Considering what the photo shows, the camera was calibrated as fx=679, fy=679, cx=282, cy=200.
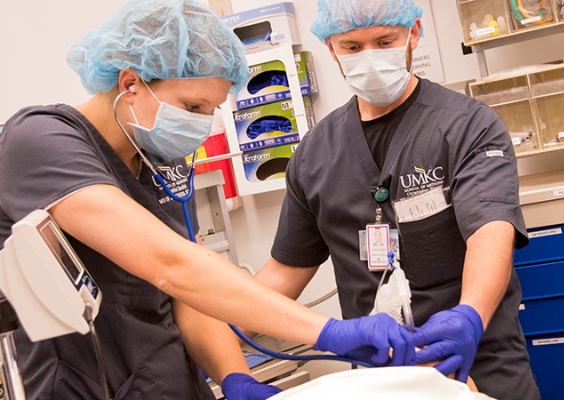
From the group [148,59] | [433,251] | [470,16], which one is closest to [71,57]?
[148,59]

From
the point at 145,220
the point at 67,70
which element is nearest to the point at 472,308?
the point at 145,220

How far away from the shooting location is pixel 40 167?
3.76 ft

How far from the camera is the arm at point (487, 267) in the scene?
1397mm

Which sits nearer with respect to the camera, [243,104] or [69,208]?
[69,208]

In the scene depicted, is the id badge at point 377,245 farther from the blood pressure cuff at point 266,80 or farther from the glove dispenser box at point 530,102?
the blood pressure cuff at point 266,80

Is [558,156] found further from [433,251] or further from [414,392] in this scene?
[414,392]

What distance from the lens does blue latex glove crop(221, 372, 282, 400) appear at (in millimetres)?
1234

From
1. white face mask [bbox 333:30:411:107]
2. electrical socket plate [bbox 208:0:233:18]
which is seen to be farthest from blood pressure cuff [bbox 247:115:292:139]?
white face mask [bbox 333:30:411:107]

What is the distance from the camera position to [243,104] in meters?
3.24

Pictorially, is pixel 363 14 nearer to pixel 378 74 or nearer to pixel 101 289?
pixel 378 74

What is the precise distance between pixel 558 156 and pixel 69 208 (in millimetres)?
2317

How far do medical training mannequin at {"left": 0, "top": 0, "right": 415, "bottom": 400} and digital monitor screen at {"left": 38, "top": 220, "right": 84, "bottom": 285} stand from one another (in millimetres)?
142

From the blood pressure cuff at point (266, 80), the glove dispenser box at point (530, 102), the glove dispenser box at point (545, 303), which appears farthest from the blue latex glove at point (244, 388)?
the blood pressure cuff at point (266, 80)

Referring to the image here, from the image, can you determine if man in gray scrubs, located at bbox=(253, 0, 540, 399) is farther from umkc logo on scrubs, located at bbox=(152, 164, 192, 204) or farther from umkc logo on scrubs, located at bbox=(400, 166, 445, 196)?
umkc logo on scrubs, located at bbox=(152, 164, 192, 204)
